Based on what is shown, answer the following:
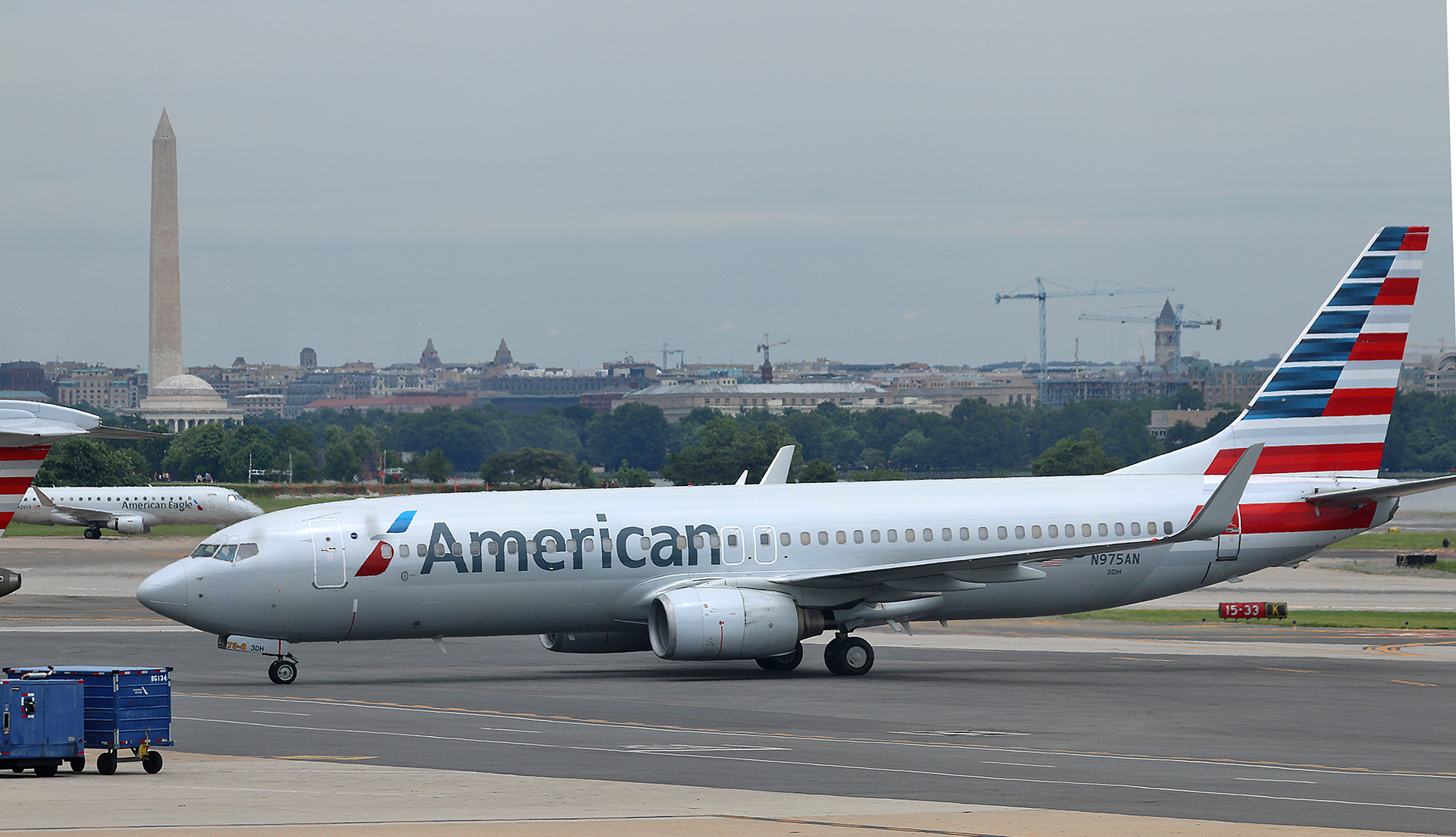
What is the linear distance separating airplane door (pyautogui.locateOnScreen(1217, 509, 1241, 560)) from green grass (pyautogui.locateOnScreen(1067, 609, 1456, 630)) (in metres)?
10.5

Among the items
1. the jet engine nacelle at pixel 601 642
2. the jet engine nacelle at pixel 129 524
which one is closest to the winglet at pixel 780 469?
the jet engine nacelle at pixel 601 642

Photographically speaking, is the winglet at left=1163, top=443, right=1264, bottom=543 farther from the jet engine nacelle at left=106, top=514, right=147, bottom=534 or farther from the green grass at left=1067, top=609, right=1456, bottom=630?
the jet engine nacelle at left=106, top=514, right=147, bottom=534

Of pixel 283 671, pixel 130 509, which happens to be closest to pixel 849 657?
pixel 283 671

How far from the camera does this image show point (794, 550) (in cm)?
3972

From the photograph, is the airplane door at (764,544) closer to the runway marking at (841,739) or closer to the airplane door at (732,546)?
the airplane door at (732,546)

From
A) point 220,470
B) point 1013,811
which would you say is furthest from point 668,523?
point 220,470

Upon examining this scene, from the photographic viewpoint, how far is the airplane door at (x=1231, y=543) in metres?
41.8

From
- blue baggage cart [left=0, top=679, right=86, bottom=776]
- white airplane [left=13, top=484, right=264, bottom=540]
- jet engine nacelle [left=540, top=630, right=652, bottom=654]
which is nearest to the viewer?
blue baggage cart [left=0, top=679, right=86, bottom=776]

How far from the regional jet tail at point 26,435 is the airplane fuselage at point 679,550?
11.5 meters

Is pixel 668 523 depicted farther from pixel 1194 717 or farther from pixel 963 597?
pixel 1194 717

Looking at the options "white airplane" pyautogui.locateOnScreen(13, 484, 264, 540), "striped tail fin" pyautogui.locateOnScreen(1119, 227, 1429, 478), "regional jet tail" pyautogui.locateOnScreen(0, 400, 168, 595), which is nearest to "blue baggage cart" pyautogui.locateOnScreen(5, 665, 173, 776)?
"regional jet tail" pyautogui.locateOnScreen(0, 400, 168, 595)

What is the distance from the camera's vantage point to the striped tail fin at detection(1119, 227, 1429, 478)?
43.8m

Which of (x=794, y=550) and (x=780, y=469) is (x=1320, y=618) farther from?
(x=794, y=550)

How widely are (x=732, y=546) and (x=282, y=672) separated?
10072mm
